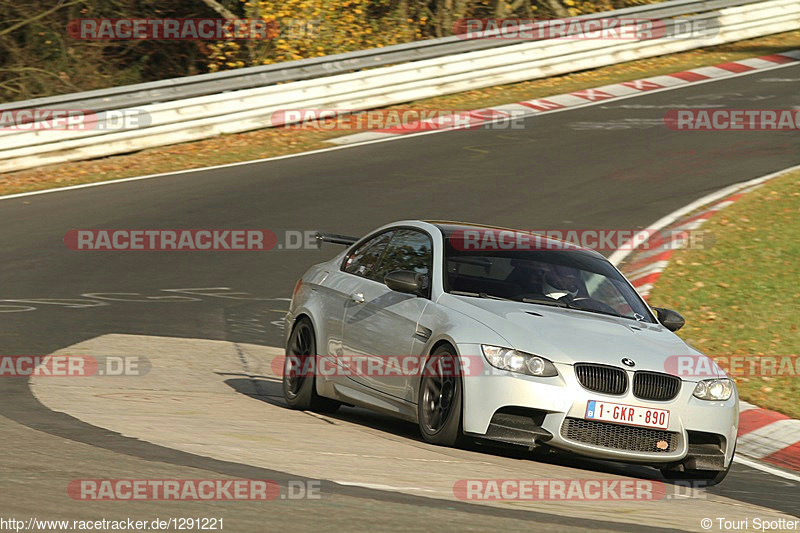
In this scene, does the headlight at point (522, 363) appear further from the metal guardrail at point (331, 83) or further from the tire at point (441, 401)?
the metal guardrail at point (331, 83)

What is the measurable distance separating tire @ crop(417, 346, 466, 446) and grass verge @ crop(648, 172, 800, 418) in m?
3.61

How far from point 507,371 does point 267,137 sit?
47.0 ft

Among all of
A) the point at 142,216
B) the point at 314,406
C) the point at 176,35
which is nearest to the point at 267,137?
the point at 142,216

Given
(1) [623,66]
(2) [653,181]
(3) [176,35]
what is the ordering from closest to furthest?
1. (2) [653,181]
2. (1) [623,66]
3. (3) [176,35]

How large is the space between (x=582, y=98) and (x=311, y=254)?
10.4 meters

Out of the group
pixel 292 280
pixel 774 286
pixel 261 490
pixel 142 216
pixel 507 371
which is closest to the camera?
pixel 261 490

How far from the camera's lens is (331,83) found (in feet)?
73.2

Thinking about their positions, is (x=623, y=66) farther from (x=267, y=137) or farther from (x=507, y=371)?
(x=507, y=371)

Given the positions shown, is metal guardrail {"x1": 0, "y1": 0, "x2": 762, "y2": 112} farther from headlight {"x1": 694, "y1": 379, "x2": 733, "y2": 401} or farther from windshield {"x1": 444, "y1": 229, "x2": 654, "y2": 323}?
headlight {"x1": 694, "y1": 379, "x2": 733, "y2": 401}

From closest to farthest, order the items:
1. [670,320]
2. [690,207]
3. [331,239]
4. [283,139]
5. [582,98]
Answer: [670,320], [331,239], [690,207], [283,139], [582,98]

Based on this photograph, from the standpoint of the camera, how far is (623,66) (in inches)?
1037

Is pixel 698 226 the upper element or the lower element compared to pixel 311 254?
upper

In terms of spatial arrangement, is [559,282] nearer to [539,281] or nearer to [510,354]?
[539,281]

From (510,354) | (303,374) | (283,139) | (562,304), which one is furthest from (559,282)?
(283,139)
